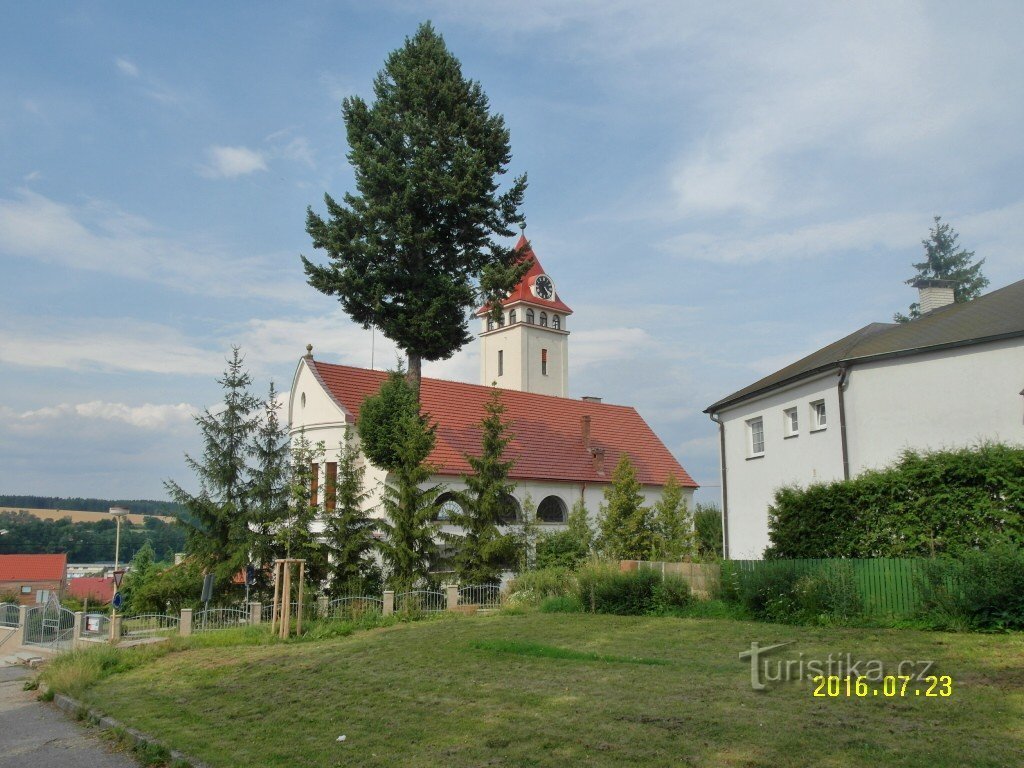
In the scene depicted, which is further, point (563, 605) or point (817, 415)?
point (817, 415)

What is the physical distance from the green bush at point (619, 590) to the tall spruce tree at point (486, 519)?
6633mm

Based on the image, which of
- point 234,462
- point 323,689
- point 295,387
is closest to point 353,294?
point 234,462

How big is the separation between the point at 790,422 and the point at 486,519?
406 inches

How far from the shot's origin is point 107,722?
1102 cm

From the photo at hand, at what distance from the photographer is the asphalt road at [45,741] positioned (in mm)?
9374

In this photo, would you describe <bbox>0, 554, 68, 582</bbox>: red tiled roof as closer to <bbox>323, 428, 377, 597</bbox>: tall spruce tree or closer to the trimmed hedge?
<bbox>323, 428, 377, 597</bbox>: tall spruce tree

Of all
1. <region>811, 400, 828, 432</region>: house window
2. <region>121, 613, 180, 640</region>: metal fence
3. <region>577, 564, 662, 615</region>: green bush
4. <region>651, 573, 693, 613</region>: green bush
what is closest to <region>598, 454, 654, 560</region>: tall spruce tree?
<region>811, 400, 828, 432</region>: house window

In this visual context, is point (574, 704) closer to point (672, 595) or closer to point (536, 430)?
point (672, 595)

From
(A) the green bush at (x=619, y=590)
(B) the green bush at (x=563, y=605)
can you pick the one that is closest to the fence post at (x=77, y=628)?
(B) the green bush at (x=563, y=605)

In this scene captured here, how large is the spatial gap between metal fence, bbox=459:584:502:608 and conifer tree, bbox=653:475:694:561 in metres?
7.21

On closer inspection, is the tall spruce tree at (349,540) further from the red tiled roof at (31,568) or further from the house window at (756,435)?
the red tiled roof at (31,568)

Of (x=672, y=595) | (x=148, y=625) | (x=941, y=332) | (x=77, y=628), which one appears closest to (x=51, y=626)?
(x=77, y=628)

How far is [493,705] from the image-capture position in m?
9.62

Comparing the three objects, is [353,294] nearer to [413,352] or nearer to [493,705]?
[413,352]
